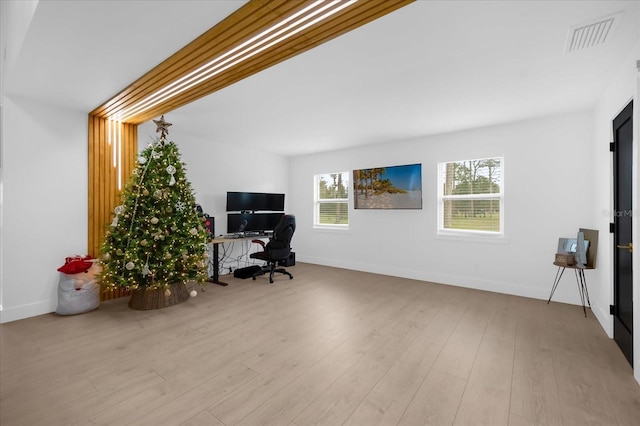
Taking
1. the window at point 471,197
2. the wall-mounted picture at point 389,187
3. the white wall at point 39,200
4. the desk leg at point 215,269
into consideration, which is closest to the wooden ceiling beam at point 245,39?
the white wall at point 39,200

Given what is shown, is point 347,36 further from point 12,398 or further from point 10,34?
point 12,398

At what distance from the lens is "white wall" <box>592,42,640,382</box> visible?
2043mm

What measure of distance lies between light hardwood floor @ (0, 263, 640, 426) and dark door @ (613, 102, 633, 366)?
234 mm

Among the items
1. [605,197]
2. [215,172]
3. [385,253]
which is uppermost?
[215,172]

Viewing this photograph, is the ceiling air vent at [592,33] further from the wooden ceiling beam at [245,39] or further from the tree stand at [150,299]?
the tree stand at [150,299]

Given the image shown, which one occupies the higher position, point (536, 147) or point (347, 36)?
point (347, 36)

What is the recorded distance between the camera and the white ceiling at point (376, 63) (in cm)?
185

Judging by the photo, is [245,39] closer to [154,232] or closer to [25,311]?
[154,232]

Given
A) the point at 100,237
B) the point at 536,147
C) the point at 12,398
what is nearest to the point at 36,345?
the point at 12,398

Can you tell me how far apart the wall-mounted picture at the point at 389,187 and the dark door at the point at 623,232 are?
247 centimetres

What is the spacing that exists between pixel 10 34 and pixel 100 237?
91.7 inches

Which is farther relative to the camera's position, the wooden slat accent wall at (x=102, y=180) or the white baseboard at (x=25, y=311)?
the wooden slat accent wall at (x=102, y=180)

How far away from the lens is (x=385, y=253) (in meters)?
5.40

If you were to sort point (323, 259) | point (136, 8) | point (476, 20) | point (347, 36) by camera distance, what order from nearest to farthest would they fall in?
point (136, 8)
point (476, 20)
point (347, 36)
point (323, 259)
